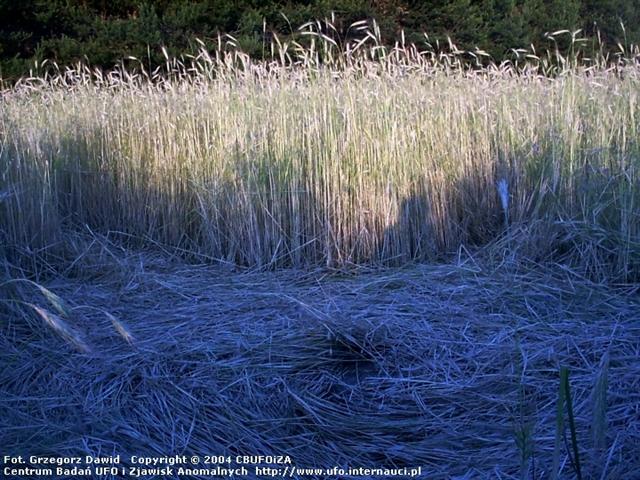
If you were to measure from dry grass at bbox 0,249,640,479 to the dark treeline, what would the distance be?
6.13 meters

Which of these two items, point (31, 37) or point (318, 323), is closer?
point (318, 323)

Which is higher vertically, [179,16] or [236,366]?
[179,16]

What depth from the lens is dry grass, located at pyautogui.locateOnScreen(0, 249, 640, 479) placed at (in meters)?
1.75

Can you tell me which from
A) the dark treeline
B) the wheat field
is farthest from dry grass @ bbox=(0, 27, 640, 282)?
the dark treeline

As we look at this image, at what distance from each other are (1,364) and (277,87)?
2063 millimetres

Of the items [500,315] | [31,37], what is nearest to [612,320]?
[500,315]

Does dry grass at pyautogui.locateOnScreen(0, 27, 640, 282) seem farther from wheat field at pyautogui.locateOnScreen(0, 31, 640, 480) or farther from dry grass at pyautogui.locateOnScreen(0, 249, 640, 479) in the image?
dry grass at pyautogui.locateOnScreen(0, 249, 640, 479)

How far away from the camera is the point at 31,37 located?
8.90 m

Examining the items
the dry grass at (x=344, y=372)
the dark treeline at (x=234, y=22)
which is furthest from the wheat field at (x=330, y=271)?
the dark treeline at (x=234, y=22)

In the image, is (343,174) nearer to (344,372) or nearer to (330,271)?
(330,271)

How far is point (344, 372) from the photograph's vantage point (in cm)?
210

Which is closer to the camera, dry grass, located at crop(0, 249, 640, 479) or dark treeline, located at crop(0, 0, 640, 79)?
dry grass, located at crop(0, 249, 640, 479)

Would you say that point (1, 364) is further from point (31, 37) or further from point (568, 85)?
point (31, 37)

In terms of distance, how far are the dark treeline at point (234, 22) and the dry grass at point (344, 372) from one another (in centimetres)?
613
